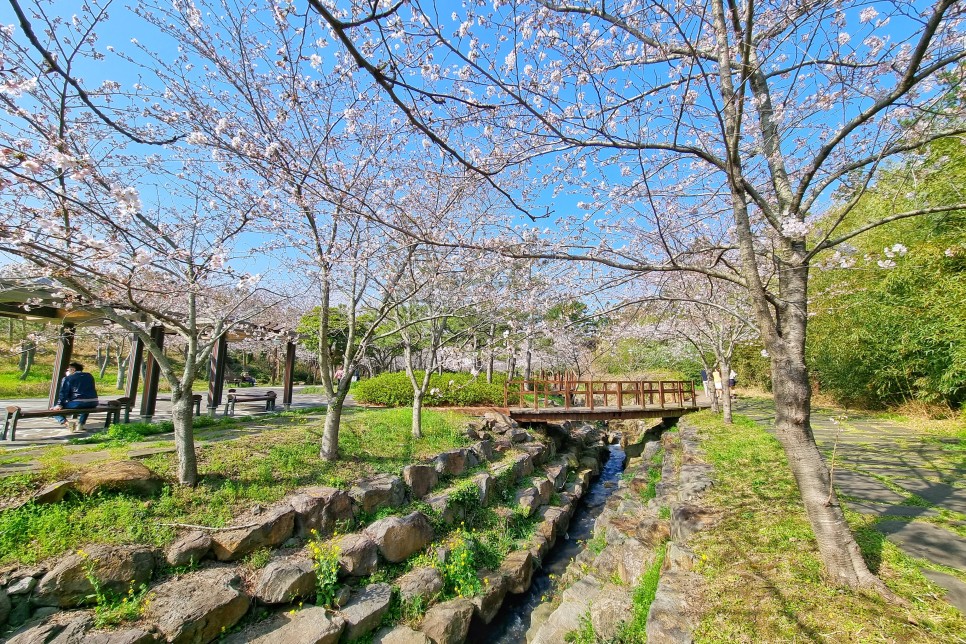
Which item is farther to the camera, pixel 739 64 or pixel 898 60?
pixel 739 64

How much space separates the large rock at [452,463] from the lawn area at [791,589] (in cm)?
411

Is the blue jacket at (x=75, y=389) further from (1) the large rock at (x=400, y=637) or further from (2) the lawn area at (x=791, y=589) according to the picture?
(2) the lawn area at (x=791, y=589)

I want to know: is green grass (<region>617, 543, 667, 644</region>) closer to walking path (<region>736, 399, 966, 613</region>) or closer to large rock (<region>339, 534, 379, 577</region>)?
walking path (<region>736, 399, 966, 613</region>)

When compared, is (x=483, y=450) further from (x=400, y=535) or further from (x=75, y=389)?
(x=75, y=389)

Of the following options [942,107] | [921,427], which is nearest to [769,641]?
[942,107]

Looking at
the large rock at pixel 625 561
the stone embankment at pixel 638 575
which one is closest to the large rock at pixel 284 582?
the stone embankment at pixel 638 575

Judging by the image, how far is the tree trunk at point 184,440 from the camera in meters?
4.38

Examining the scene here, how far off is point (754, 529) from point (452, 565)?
333cm

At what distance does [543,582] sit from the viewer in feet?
18.1

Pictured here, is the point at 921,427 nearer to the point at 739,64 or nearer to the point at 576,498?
the point at 576,498

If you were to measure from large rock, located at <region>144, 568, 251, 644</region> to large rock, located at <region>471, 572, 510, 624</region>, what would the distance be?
2.41m

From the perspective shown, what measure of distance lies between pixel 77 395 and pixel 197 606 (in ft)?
20.5

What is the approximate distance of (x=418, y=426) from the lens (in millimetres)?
7855

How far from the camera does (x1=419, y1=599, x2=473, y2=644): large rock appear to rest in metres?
3.95
